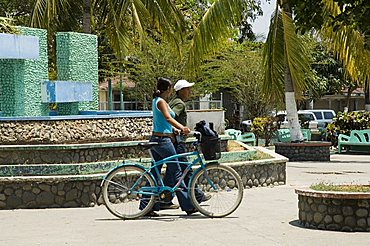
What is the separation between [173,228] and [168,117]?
1497 millimetres

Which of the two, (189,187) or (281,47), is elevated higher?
(281,47)

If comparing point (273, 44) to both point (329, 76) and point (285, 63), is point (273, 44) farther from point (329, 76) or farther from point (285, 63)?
point (329, 76)

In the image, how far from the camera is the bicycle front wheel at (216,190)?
9.84 metres

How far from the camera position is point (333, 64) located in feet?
170

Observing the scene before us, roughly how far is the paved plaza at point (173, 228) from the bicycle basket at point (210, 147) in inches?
31.9

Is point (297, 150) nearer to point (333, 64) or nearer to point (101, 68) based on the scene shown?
point (101, 68)

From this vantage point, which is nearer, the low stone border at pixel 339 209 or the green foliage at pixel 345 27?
the green foliage at pixel 345 27

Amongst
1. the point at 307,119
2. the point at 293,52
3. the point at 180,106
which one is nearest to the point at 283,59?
the point at 293,52

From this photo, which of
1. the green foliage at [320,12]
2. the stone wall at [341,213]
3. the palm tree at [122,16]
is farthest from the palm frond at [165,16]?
the stone wall at [341,213]

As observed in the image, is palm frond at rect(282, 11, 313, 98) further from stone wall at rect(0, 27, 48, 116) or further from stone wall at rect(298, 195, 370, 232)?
stone wall at rect(298, 195, 370, 232)

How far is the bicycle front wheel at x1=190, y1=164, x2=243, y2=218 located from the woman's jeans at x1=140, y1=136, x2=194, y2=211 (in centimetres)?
15

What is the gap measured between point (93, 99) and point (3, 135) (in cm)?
525

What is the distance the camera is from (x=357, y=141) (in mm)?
25500

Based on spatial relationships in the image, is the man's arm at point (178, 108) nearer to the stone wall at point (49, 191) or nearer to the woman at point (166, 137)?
the woman at point (166, 137)
